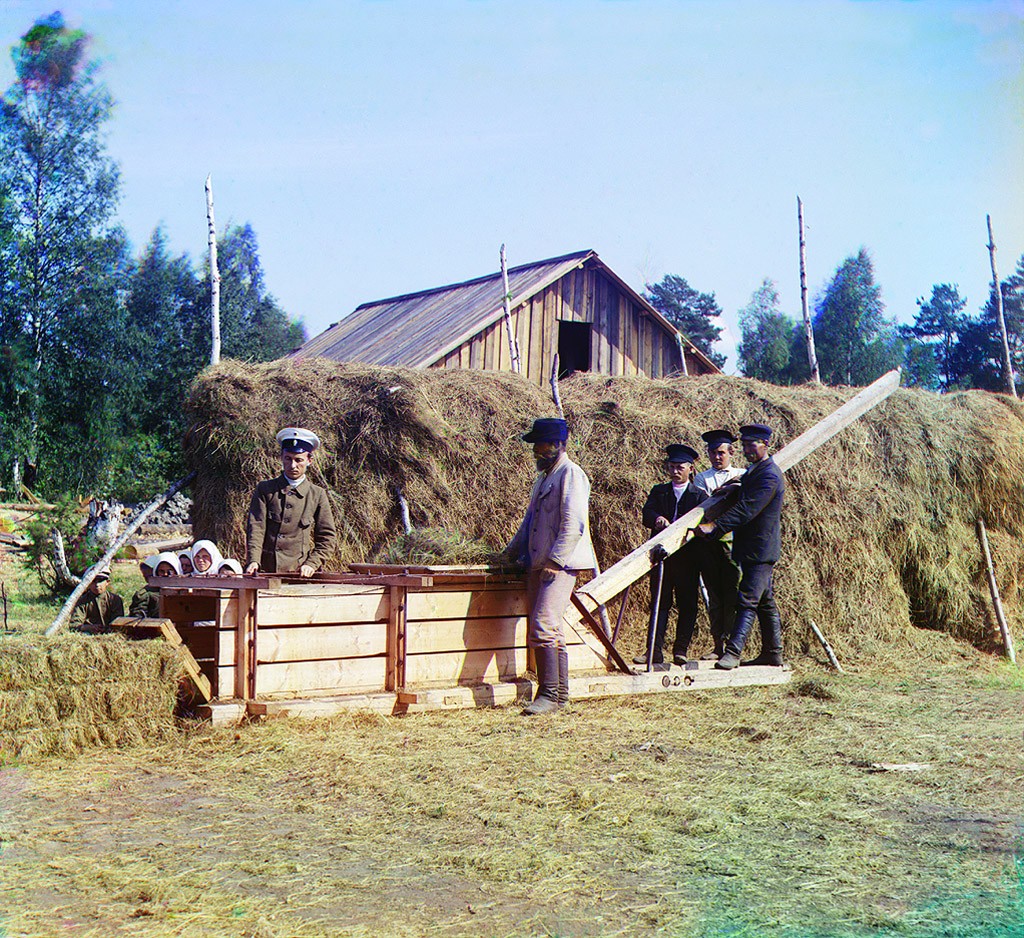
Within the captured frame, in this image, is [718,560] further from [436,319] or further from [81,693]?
[436,319]

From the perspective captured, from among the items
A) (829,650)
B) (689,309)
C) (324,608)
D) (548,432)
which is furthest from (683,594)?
(689,309)

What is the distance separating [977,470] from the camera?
11.4 meters

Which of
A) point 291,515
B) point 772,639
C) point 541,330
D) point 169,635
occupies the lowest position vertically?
point 772,639

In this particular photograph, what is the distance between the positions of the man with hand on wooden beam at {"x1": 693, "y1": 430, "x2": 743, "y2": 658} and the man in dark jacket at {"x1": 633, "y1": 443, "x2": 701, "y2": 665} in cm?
10

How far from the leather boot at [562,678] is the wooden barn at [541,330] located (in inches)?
425

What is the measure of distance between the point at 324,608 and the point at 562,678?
1725 millimetres

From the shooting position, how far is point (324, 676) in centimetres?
665

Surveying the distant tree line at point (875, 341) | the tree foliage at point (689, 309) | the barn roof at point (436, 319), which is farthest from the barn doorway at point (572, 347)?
the tree foliage at point (689, 309)

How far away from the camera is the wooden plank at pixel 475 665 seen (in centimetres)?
706

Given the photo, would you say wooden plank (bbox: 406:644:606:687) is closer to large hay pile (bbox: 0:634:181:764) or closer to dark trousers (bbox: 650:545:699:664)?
dark trousers (bbox: 650:545:699:664)

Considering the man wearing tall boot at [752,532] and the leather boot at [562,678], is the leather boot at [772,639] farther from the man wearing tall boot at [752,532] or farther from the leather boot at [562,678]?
the leather boot at [562,678]

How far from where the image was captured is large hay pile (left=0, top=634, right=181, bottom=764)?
5375 millimetres

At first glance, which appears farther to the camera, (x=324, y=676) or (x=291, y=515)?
(x=291, y=515)

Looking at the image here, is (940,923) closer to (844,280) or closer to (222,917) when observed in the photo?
(222,917)
